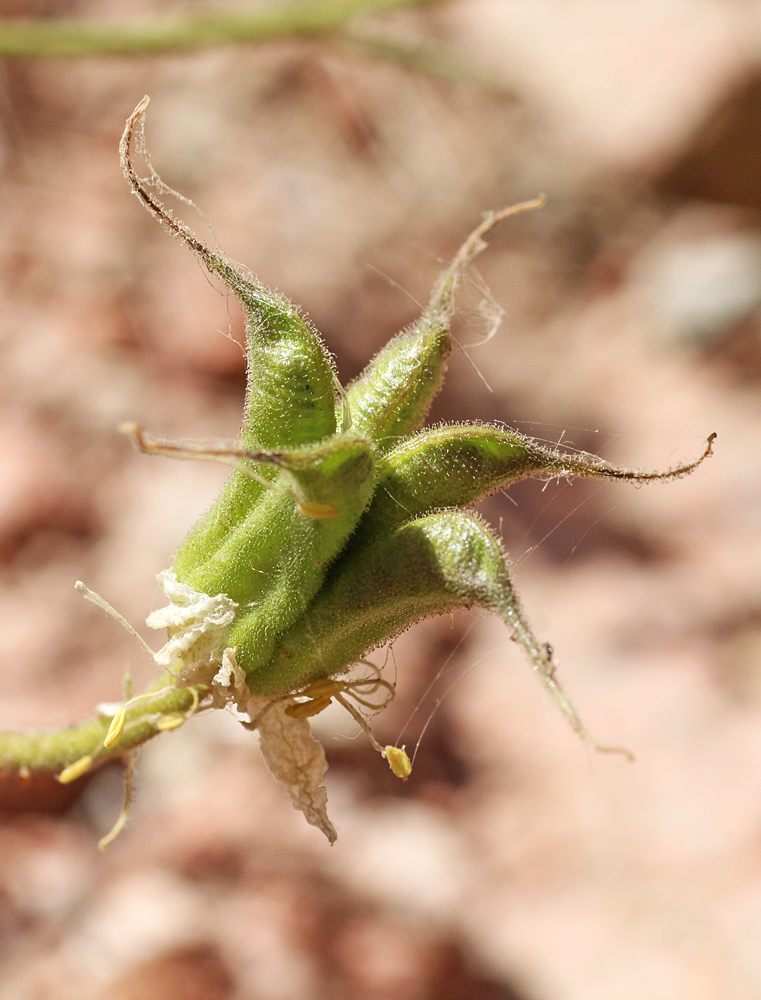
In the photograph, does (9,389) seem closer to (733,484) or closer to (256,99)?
(256,99)

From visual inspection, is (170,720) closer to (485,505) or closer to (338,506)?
(338,506)

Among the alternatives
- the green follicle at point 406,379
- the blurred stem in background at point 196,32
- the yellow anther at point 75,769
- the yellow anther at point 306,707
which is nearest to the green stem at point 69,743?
the yellow anther at point 75,769

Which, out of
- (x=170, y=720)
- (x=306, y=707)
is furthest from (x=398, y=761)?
(x=170, y=720)

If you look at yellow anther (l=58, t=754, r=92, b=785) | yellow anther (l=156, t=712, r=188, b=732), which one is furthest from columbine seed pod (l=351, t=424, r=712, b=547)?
yellow anther (l=58, t=754, r=92, b=785)

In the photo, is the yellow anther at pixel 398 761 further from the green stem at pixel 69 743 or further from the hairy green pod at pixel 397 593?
the green stem at pixel 69 743

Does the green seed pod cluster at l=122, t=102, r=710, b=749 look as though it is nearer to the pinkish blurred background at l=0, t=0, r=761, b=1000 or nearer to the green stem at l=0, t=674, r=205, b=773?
the green stem at l=0, t=674, r=205, b=773
